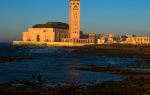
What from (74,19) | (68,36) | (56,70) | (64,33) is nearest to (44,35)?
(68,36)

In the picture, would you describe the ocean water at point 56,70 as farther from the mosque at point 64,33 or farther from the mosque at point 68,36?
the mosque at point 64,33

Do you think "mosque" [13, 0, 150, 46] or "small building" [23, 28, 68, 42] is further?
"small building" [23, 28, 68, 42]

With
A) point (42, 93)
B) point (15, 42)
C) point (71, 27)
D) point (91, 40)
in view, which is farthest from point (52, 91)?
point (15, 42)

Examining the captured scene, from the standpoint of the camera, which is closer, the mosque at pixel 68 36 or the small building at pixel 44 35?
the mosque at pixel 68 36

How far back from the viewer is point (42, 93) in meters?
20.1

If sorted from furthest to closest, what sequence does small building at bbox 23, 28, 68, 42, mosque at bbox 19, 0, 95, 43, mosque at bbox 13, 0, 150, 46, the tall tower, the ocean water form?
1. small building at bbox 23, 28, 68, 42
2. mosque at bbox 19, 0, 95, 43
3. mosque at bbox 13, 0, 150, 46
4. the tall tower
5. the ocean water

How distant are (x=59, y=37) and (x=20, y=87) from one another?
147 metres

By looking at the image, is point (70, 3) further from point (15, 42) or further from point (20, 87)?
point (20, 87)

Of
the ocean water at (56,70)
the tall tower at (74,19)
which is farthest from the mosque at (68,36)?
the ocean water at (56,70)

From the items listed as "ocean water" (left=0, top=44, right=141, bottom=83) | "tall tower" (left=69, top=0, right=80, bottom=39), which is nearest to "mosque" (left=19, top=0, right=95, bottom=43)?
"tall tower" (left=69, top=0, right=80, bottom=39)

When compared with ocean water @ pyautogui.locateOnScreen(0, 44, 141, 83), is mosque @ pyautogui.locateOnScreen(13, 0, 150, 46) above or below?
above

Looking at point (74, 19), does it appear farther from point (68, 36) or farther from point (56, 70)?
point (56, 70)

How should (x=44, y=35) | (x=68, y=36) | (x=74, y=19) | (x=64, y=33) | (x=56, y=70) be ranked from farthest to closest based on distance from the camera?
(x=64, y=33), (x=68, y=36), (x=44, y=35), (x=74, y=19), (x=56, y=70)

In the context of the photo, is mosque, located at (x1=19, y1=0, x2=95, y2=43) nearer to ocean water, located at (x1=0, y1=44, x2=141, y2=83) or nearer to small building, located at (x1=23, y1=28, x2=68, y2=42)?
→ small building, located at (x1=23, y1=28, x2=68, y2=42)
